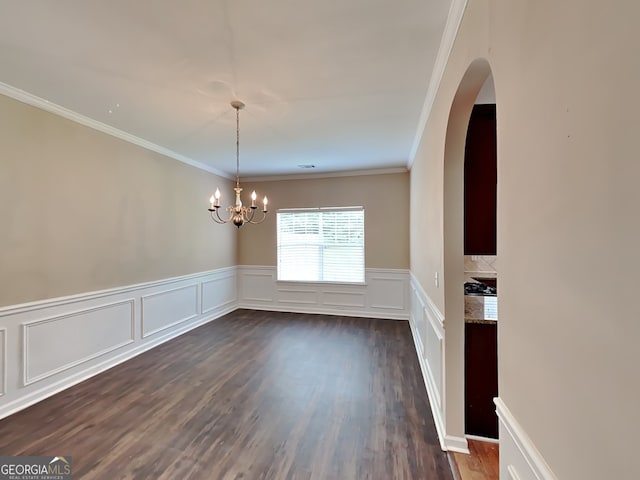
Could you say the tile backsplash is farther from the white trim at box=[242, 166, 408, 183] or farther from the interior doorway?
the white trim at box=[242, 166, 408, 183]

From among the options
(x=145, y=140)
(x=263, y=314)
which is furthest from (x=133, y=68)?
(x=263, y=314)

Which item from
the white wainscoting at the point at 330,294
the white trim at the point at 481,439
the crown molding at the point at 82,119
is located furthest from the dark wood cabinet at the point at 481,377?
the crown molding at the point at 82,119

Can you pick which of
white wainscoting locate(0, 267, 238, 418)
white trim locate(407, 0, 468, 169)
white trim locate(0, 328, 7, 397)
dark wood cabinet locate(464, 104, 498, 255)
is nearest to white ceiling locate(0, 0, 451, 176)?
white trim locate(407, 0, 468, 169)

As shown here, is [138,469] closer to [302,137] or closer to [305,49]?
[305,49]

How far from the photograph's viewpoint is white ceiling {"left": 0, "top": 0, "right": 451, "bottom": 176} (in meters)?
1.59

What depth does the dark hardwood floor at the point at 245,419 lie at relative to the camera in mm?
1861

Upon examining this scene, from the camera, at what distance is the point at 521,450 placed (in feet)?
3.03

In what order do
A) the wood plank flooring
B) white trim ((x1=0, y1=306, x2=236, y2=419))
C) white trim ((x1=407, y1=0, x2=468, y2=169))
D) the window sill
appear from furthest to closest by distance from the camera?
1. the window sill
2. white trim ((x1=0, y1=306, x2=236, y2=419))
3. the wood plank flooring
4. white trim ((x1=407, y1=0, x2=468, y2=169))

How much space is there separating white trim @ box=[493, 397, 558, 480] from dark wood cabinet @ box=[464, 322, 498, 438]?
→ 1.00 m

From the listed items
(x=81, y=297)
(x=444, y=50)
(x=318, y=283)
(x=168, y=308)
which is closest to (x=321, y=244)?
(x=318, y=283)

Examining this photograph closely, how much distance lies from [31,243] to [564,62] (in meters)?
3.74

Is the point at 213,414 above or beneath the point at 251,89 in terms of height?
beneath

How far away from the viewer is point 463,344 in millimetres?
1970

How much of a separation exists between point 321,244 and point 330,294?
3.23ft
